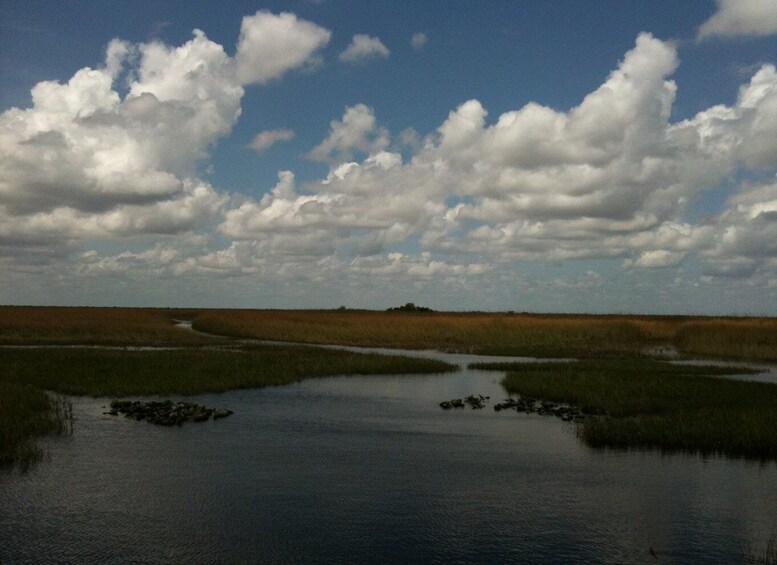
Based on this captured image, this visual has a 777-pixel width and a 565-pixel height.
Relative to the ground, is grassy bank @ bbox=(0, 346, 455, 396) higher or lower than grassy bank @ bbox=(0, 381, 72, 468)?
higher

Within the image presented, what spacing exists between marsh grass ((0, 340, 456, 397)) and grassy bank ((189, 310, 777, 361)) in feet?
47.7

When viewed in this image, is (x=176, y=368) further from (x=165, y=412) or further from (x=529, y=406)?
(x=529, y=406)

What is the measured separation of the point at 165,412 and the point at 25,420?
430 centimetres

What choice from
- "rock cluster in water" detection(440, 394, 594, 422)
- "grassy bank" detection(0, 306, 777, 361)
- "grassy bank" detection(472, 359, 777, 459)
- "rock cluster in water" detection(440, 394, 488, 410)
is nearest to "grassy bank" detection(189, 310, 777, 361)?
"grassy bank" detection(0, 306, 777, 361)

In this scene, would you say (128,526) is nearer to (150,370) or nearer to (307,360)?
(150,370)

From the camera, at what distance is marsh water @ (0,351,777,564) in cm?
1208

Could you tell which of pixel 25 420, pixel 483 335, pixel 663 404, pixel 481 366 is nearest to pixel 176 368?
pixel 25 420

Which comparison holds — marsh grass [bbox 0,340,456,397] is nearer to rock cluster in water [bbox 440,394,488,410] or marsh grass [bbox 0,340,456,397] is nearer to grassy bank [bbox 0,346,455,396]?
grassy bank [bbox 0,346,455,396]

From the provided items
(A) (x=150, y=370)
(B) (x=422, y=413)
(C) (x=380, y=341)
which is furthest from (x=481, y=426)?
(C) (x=380, y=341)

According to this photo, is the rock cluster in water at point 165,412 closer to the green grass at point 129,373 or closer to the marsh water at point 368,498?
the marsh water at point 368,498

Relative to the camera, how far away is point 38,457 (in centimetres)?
1709

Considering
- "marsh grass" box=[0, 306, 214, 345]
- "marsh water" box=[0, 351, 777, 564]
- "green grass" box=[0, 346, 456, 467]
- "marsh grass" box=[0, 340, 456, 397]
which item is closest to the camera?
"marsh water" box=[0, 351, 777, 564]

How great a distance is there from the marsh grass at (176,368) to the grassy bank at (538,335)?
1455 centimetres

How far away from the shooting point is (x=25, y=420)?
20516 mm
